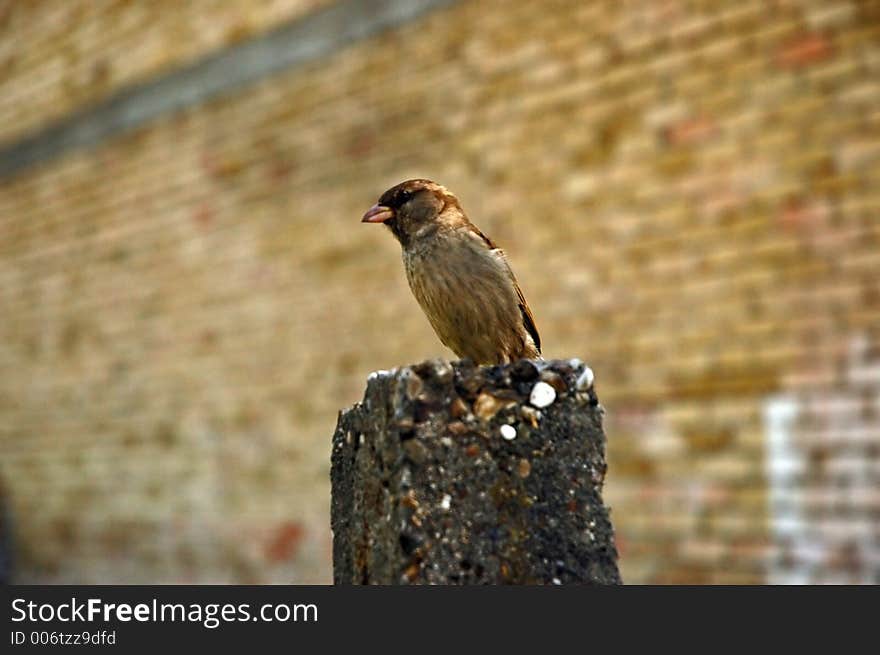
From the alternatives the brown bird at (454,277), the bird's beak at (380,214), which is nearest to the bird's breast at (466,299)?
the brown bird at (454,277)

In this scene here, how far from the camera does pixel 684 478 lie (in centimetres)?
628

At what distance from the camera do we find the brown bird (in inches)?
145

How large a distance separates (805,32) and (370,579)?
4677mm

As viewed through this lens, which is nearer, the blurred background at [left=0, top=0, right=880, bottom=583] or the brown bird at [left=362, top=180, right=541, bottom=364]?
the brown bird at [left=362, top=180, right=541, bottom=364]

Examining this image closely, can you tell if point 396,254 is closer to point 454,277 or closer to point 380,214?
point 380,214

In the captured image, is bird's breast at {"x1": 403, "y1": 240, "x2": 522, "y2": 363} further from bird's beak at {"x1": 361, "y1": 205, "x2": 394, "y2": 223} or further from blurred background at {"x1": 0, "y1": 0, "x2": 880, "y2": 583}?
blurred background at {"x1": 0, "y1": 0, "x2": 880, "y2": 583}

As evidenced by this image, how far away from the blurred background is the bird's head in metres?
2.66

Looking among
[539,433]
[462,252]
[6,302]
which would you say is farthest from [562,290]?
[6,302]

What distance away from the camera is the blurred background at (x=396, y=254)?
583 centimetres

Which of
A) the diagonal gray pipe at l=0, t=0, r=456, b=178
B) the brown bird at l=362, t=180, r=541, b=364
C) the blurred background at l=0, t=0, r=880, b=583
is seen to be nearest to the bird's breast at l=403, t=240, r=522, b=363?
the brown bird at l=362, t=180, r=541, b=364

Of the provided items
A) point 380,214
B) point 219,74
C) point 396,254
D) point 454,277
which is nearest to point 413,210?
point 380,214

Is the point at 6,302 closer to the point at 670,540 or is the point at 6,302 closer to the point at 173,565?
the point at 173,565

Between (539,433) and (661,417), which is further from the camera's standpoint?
(661,417)

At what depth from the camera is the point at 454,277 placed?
3703 mm
